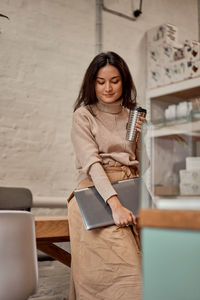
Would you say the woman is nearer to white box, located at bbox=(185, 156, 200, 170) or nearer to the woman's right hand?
the woman's right hand

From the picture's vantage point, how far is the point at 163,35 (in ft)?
12.2

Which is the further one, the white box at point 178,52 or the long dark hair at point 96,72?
the white box at point 178,52

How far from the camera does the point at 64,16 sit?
3289mm

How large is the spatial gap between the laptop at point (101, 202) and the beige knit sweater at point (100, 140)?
0.06 meters

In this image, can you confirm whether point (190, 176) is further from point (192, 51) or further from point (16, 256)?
point (192, 51)

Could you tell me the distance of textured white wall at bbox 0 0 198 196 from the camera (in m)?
2.92

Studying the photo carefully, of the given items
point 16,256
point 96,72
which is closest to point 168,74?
point 96,72

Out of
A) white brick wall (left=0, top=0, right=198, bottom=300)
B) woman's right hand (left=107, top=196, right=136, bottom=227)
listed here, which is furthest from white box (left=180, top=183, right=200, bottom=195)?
white brick wall (left=0, top=0, right=198, bottom=300)

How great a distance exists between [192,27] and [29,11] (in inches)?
73.2

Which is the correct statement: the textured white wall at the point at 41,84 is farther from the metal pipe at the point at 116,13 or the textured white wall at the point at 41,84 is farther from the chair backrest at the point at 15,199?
the chair backrest at the point at 15,199

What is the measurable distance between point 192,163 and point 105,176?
0.98 meters

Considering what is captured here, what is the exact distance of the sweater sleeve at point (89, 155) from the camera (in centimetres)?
175

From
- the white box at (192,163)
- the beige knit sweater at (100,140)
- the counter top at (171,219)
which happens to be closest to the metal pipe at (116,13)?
the beige knit sweater at (100,140)

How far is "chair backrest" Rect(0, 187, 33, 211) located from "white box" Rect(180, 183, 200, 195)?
189 centimetres
